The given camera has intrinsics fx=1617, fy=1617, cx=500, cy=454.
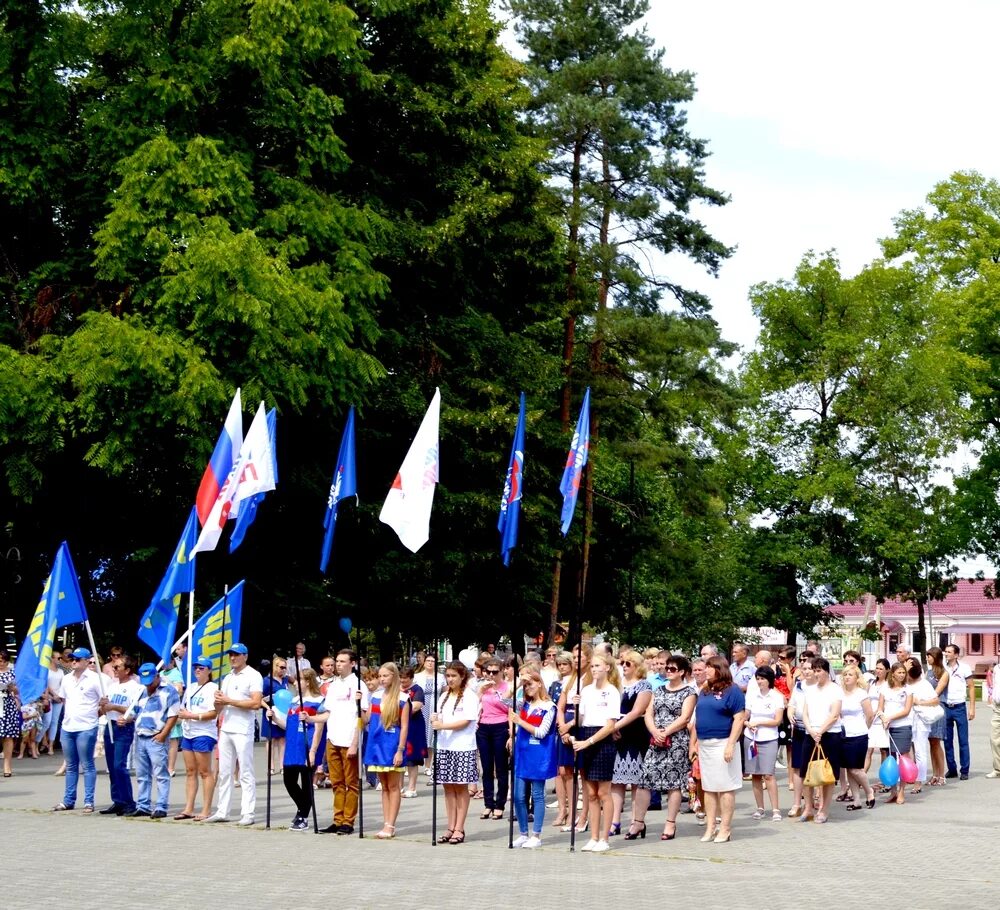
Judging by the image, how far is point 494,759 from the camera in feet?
57.1

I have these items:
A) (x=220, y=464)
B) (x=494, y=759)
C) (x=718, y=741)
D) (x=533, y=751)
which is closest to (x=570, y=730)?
(x=533, y=751)

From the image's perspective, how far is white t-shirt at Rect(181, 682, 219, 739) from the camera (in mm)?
17062

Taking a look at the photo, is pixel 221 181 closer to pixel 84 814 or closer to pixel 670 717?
pixel 84 814

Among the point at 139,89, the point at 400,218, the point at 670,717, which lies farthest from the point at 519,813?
the point at 400,218

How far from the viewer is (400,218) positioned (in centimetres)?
3322

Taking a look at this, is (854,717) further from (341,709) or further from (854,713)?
(341,709)

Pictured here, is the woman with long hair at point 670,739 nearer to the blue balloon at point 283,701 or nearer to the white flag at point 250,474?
the blue balloon at point 283,701

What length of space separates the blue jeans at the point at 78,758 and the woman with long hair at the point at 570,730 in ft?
17.5

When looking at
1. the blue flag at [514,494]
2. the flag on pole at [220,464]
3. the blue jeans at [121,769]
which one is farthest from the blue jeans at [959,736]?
the blue jeans at [121,769]

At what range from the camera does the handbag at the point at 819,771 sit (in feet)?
56.4

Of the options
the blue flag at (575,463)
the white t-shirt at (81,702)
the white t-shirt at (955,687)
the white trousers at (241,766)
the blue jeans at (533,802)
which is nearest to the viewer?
the blue jeans at (533,802)

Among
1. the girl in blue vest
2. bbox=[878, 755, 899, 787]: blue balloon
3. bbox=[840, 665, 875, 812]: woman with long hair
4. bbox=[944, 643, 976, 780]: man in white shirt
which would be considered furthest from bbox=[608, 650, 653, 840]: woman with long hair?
bbox=[944, 643, 976, 780]: man in white shirt

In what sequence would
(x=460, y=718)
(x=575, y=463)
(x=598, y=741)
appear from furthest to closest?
(x=575, y=463), (x=460, y=718), (x=598, y=741)

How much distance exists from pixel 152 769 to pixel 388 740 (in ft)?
10.9
